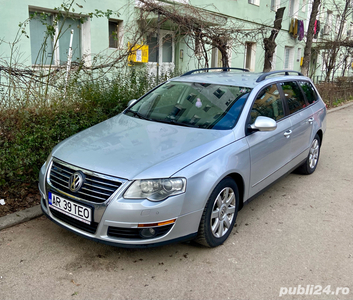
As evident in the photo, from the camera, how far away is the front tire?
10.4ft

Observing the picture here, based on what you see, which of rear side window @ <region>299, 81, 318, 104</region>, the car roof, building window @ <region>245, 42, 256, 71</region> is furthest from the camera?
building window @ <region>245, 42, 256, 71</region>

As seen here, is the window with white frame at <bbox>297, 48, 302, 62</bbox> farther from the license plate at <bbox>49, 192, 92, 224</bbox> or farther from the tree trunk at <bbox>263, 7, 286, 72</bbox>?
the license plate at <bbox>49, 192, 92, 224</bbox>

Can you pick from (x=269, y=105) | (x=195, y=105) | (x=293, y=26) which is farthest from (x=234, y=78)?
(x=293, y=26)

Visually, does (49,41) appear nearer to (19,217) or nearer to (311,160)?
(19,217)

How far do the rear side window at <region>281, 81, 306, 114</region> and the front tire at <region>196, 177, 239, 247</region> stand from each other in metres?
1.81

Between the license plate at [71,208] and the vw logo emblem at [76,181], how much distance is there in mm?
122

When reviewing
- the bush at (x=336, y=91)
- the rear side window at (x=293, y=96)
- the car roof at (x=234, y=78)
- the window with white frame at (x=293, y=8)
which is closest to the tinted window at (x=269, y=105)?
the car roof at (x=234, y=78)

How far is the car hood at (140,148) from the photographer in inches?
117

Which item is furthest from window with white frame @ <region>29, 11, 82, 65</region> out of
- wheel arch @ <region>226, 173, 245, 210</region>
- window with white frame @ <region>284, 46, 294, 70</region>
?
window with white frame @ <region>284, 46, 294, 70</region>

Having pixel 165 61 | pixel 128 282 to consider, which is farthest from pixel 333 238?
pixel 165 61

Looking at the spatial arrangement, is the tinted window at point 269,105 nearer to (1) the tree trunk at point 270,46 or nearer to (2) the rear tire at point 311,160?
(2) the rear tire at point 311,160

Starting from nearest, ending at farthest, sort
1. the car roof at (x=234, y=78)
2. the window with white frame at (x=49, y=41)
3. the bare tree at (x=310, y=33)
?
the car roof at (x=234, y=78) < the window with white frame at (x=49, y=41) < the bare tree at (x=310, y=33)

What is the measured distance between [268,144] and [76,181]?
2.16 m

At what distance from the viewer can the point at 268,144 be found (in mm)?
4004
